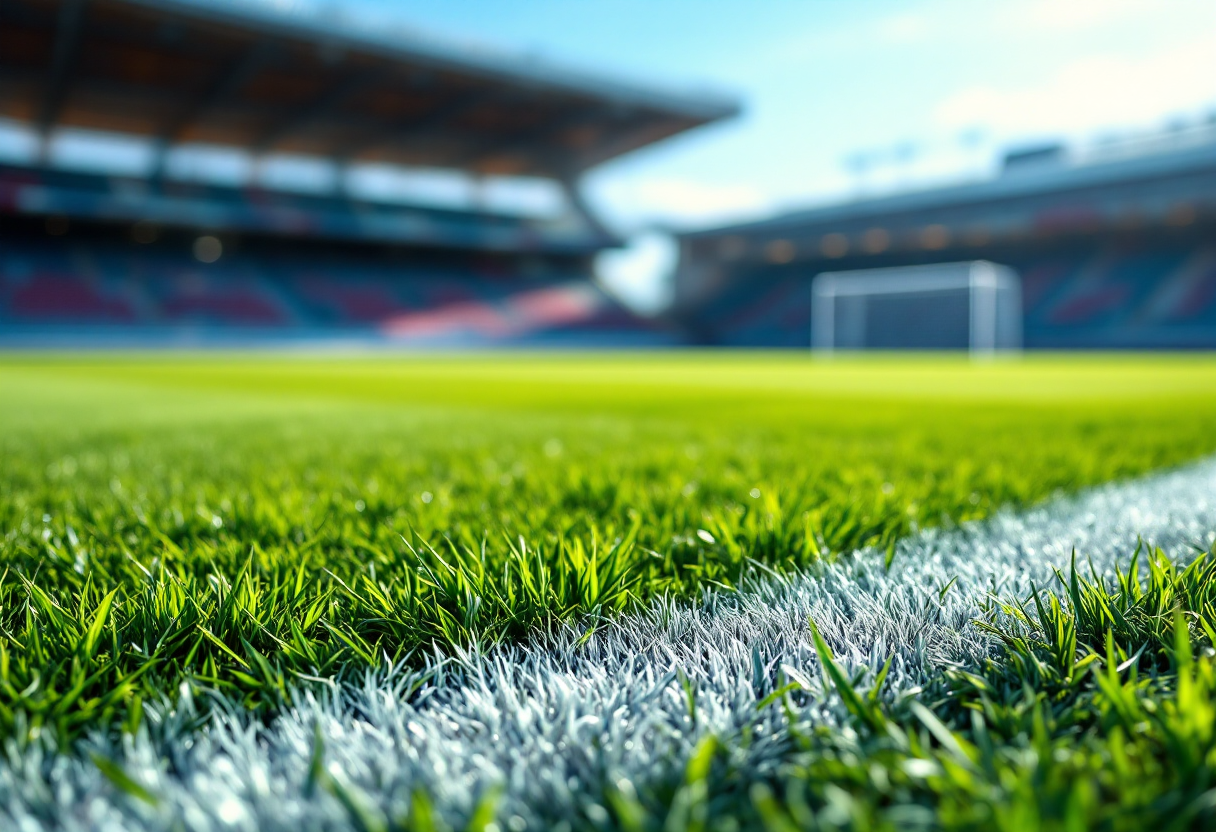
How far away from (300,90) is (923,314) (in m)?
21.4

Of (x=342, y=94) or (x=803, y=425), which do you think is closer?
(x=803, y=425)

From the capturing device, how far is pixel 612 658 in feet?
3.09

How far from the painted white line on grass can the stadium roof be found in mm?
25823

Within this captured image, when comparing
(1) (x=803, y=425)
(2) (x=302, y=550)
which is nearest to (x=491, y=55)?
(1) (x=803, y=425)

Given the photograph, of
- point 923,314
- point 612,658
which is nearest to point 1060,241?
point 923,314

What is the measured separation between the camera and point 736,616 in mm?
1060

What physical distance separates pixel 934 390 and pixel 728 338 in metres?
31.5

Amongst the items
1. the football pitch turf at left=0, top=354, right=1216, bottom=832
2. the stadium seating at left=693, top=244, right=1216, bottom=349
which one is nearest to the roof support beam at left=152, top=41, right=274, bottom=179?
the stadium seating at left=693, top=244, right=1216, bottom=349

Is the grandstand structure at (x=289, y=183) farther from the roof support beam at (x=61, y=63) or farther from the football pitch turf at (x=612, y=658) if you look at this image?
the football pitch turf at (x=612, y=658)

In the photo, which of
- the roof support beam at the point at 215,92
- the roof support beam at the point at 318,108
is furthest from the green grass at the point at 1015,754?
the roof support beam at the point at 318,108

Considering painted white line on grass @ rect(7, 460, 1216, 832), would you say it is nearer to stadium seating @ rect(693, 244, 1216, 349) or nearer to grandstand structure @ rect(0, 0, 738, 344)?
grandstand structure @ rect(0, 0, 738, 344)

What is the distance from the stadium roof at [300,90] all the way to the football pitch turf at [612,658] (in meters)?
25.3

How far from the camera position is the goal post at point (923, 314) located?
2488cm

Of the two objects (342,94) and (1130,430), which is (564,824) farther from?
(342,94)
